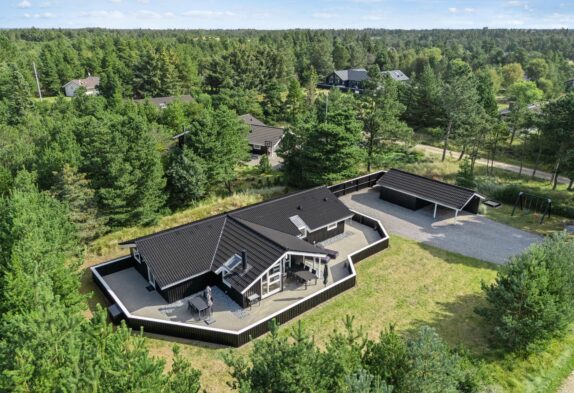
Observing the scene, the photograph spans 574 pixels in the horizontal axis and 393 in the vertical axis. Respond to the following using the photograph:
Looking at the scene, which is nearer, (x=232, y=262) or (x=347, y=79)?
(x=232, y=262)

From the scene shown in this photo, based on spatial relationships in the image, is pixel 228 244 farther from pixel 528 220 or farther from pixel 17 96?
pixel 17 96

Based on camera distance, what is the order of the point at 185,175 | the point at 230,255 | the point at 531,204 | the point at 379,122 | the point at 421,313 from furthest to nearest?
the point at 379,122 → the point at 531,204 → the point at 185,175 → the point at 230,255 → the point at 421,313

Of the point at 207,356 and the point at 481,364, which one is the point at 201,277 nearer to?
the point at 207,356

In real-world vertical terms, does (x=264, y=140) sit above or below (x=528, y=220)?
above

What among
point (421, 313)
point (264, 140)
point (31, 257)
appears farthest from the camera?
point (264, 140)

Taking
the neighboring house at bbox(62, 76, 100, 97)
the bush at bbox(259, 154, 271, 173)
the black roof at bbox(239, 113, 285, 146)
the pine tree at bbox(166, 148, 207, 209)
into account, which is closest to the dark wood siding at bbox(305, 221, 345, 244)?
the pine tree at bbox(166, 148, 207, 209)

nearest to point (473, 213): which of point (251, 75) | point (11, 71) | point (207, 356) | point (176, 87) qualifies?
point (207, 356)

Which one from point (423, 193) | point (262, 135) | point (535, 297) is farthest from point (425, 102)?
point (535, 297)
